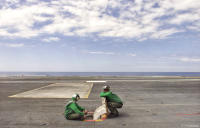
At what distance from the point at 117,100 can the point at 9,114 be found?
6869mm

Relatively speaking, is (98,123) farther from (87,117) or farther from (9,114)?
(9,114)

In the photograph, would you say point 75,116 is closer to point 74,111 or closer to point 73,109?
point 74,111

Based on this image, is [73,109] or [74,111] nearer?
[73,109]

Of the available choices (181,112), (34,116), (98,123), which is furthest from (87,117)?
(181,112)

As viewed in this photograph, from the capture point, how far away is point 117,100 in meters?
9.09

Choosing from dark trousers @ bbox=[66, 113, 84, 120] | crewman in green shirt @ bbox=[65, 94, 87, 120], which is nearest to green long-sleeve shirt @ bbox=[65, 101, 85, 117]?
crewman in green shirt @ bbox=[65, 94, 87, 120]

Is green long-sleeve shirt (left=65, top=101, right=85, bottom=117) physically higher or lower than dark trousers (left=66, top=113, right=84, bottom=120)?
higher

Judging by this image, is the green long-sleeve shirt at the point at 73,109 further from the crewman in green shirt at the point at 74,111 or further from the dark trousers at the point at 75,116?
the dark trousers at the point at 75,116

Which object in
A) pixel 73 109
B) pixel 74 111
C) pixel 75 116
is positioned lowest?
pixel 75 116

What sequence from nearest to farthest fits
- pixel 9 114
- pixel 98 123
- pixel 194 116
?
pixel 98 123, pixel 194 116, pixel 9 114

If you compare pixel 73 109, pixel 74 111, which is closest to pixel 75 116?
pixel 74 111

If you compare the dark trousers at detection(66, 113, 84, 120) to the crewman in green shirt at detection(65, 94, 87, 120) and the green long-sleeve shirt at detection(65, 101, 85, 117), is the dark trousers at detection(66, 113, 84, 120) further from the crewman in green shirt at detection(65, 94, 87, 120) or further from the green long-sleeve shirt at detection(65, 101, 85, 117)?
the green long-sleeve shirt at detection(65, 101, 85, 117)

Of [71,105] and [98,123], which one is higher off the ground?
[71,105]

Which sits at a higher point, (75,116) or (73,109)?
(73,109)
